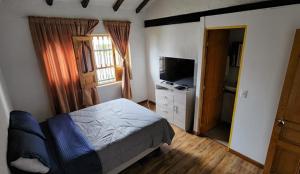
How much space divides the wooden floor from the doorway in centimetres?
35

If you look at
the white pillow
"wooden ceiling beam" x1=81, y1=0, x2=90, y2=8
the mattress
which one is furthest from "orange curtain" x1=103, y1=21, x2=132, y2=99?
the white pillow

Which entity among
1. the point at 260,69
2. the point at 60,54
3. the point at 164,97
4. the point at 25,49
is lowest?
the point at 164,97

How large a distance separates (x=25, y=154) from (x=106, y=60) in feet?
9.69

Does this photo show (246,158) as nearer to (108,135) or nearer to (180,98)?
(180,98)

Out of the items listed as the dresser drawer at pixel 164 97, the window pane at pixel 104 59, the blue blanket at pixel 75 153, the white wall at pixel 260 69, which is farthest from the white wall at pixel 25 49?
the white wall at pixel 260 69

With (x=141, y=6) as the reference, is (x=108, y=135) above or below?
below

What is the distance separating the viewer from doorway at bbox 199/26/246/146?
279 cm

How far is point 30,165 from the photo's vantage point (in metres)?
1.46

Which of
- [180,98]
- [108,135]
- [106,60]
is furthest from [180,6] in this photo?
[108,135]

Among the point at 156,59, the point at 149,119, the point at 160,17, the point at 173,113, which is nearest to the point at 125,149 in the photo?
the point at 149,119

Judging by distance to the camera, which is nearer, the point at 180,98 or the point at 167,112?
the point at 180,98

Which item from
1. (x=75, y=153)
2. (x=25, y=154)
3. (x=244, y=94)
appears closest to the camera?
(x=25, y=154)

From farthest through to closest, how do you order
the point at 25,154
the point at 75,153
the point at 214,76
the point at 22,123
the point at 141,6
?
the point at 141,6 < the point at 214,76 < the point at 22,123 < the point at 75,153 < the point at 25,154

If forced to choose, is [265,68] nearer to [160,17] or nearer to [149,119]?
[149,119]
